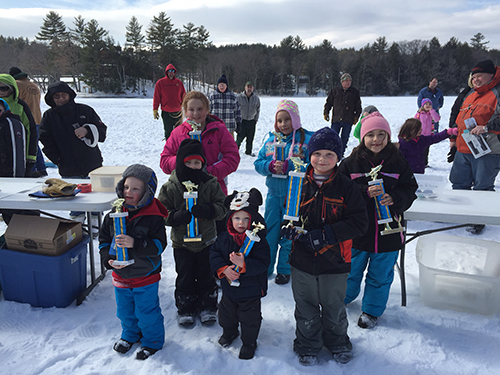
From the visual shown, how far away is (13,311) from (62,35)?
71.3m

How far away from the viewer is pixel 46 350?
92.9 inches

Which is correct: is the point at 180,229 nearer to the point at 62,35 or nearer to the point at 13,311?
the point at 13,311

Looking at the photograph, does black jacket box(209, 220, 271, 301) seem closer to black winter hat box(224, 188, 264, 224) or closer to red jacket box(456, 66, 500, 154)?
black winter hat box(224, 188, 264, 224)

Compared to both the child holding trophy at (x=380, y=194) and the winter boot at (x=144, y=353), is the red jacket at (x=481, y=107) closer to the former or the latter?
the child holding trophy at (x=380, y=194)

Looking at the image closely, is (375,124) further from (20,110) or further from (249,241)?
(20,110)

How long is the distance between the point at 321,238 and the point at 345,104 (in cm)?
650

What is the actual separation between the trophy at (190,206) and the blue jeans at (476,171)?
Result: 12.0ft

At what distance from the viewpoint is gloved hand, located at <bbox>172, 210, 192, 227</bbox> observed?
7.95 feet

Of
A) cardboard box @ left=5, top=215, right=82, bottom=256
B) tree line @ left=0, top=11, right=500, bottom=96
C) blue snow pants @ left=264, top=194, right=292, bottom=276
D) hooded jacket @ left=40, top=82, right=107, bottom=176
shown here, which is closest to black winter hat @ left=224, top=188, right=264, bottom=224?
blue snow pants @ left=264, top=194, right=292, bottom=276

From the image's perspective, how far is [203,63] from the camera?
59.5 meters

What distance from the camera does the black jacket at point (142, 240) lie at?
2.16 meters

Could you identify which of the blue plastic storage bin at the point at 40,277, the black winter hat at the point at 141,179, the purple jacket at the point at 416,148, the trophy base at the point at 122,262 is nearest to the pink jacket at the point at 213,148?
the black winter hat at the point at 141,179

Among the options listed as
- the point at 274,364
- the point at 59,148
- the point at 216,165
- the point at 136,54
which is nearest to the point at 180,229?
the point at 216,165

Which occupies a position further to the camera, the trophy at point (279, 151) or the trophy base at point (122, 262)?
the trophy at point (279, 151)
